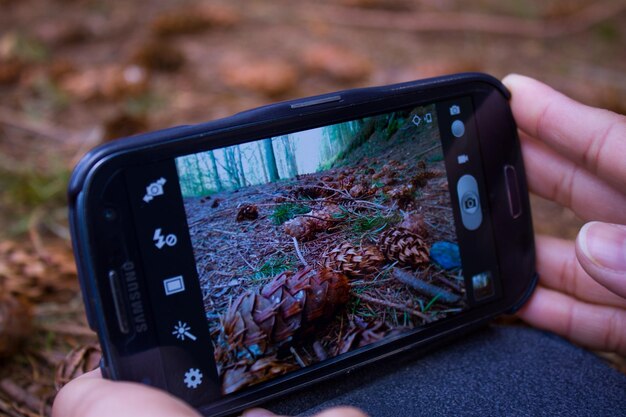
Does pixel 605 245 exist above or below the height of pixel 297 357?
above

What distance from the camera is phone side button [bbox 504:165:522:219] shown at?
98cm

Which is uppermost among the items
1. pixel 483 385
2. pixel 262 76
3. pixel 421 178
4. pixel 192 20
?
pixel 192 20

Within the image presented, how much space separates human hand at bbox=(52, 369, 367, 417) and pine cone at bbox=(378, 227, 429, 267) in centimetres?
29

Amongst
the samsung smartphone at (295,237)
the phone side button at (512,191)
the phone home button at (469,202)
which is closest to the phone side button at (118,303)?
the samsung smartphone at (295,237)

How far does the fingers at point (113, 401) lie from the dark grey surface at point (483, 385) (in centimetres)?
24

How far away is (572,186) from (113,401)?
85 centimetres

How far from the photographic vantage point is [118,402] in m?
0.62

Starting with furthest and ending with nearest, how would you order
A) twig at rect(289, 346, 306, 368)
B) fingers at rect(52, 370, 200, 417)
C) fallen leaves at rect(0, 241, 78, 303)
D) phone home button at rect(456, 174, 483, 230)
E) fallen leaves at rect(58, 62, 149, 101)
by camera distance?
fallen leaves at rect(58, 62, 149, 101) → fallen leaves at rect(0, 241, 78, 303) → phone home button at rect(456, 174, 483, 230) → twig at rect(289, 346, 306, 368) → fingers at rect(52, 370, 200, 417)

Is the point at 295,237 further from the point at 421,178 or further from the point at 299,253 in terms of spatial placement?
the point at 421,178

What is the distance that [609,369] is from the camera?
91cm

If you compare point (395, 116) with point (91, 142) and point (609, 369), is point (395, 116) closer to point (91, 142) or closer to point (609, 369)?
point (609, 369)

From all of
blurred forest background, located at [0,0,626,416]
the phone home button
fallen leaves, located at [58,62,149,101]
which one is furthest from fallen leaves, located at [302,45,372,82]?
the phone home button

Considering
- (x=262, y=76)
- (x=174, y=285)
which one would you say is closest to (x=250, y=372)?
(x=174, y=285)

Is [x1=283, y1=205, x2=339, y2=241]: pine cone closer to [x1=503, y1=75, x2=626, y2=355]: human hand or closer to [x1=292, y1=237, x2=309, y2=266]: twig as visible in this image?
[x1=292, y1=237, x2=309, y2=266]: twig
